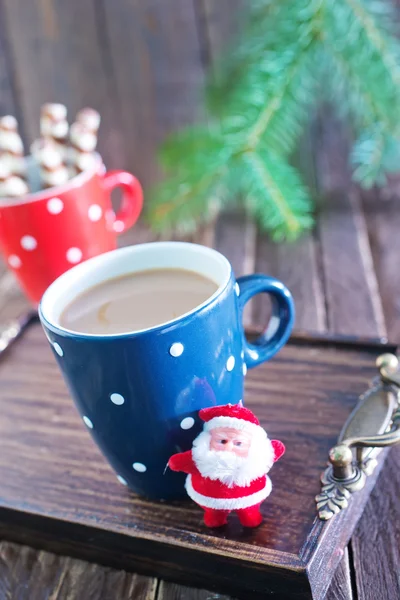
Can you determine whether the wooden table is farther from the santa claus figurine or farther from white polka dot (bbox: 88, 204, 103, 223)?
white polka dot (bbox: 88, 204, 103, 223)

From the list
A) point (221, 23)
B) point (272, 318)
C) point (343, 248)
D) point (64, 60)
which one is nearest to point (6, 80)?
point (64, 60)

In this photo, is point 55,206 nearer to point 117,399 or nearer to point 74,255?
point 74,255

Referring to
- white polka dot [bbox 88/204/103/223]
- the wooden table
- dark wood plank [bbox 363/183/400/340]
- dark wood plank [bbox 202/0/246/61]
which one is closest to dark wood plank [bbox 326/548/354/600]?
the wooden table

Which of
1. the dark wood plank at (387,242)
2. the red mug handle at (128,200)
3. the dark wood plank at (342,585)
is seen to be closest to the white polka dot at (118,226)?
the red mug handle at (128,200)

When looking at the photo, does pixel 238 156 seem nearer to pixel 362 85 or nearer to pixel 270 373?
pixel 362 85

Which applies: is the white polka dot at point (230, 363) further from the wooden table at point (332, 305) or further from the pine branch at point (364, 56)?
the pine branch at point (364, 56)

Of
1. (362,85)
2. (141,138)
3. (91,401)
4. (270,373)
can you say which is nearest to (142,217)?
(141,138)
